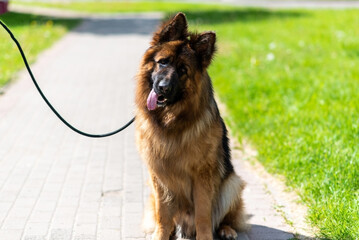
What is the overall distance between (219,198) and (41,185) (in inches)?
96.8

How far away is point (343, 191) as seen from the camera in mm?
5355

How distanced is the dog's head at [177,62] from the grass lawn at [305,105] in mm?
1805

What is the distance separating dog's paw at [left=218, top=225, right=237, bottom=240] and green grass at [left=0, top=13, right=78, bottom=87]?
793 centimetres

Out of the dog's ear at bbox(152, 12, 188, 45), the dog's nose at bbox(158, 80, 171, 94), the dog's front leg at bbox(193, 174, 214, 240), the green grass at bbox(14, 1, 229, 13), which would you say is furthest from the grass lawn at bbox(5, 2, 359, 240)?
the green grass at bbox(14, 1, 229, 13)

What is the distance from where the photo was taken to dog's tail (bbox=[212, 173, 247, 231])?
15.5 ft

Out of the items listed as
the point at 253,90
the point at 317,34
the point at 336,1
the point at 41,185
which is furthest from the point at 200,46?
the point at 336,1

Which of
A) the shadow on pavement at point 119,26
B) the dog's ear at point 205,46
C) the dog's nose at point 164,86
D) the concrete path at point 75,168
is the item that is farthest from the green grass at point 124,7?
the dog's nose at point 164,86

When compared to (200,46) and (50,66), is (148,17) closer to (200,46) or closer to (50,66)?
(50,66)

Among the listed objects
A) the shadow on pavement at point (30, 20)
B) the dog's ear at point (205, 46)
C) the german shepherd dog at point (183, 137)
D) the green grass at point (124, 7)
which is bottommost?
the green grass at point (124, 7)

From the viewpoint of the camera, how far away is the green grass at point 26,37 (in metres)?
13.3

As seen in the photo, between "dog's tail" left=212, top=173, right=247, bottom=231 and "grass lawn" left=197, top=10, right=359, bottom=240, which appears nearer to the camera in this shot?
"dog's tail" left=212, top=173, right=247, bottom=231

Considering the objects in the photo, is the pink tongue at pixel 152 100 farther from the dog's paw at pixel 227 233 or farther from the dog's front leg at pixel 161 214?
the dog's paw at pixel 227 233

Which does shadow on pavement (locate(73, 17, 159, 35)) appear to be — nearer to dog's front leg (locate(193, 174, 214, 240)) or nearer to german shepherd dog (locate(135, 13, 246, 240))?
german shepherd dog (locate(135, 13, 246, 240))

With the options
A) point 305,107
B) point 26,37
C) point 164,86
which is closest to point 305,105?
point 305,107
